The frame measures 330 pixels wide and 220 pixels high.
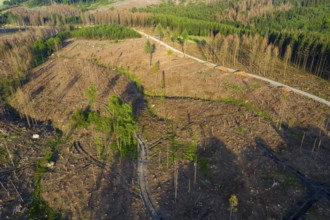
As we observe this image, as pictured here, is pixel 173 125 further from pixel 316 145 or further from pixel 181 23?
pixel 181 23

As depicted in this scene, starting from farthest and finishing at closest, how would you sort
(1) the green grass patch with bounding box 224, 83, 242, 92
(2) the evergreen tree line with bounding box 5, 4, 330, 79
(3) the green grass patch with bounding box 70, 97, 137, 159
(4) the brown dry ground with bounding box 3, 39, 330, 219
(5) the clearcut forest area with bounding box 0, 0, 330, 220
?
(2) the evergreen tree line with bounding box 5, 4, 330, 79, (1) the green grass patch with bounding box 224, 83, 242, 92, (3) the green grass patch with bounding box 70, 97, 137, 159, (5) the clearcut forest area with bounding box 0, 0, 330, 220, (4) the brown dry ground with bounding box 3, 39, 330, 219

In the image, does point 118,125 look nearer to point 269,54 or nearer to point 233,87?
point 233,87

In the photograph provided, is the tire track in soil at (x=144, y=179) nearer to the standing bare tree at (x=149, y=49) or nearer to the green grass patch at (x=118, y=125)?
the green grass patch at (x=118, y=125)

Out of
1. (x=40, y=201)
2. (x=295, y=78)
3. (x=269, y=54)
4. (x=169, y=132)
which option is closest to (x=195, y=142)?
(x=169, y=132)

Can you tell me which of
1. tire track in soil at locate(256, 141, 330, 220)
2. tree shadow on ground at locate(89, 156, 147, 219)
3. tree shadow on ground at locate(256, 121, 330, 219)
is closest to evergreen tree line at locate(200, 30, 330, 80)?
tree shadow on ground at locate(256, 121, 330, 219)

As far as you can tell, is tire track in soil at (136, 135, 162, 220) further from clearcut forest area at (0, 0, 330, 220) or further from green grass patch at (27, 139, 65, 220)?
green grass patch at (27, 139, 65, 220)
